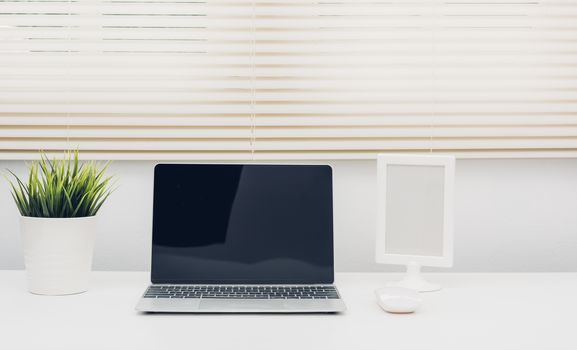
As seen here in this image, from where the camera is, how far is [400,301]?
1.05 metres

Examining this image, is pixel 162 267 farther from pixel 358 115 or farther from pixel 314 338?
pixel 358 115

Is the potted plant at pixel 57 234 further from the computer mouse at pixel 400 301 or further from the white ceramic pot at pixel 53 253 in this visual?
→ the computer mouse at pixel 400 301

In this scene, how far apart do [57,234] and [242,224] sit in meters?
0.38

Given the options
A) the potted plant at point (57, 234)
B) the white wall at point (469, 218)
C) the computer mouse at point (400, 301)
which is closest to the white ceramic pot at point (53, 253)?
the potted plant at point (57, 234)

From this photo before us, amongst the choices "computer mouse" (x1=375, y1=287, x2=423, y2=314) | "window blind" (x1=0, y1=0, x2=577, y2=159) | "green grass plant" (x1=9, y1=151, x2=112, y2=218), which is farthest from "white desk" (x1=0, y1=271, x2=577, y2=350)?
"window blind" (x1=0, y1=0, x2=577, y2=159)

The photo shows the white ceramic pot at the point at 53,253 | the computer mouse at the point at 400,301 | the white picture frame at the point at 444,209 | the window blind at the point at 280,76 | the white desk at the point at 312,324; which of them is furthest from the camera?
the window blind at the point at 280,76

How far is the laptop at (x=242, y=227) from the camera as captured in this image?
1.25m

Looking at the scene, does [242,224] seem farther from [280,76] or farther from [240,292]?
[280,76]

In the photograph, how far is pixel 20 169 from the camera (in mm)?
1458

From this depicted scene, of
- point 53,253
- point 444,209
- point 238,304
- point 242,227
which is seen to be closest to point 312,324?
point 238,304

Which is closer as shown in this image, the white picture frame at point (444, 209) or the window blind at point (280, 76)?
the white picture frame at point (444, 209)

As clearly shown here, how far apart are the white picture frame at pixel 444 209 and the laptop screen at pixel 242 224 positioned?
0.37 ft

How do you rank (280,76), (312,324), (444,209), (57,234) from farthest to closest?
(280,76) < (444,209) < (57,234) < (312,324)

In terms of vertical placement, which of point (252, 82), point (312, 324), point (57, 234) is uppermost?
point (252, 82)
